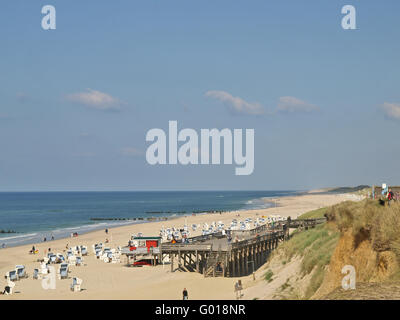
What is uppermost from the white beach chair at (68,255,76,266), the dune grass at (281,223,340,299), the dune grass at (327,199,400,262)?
the dune grass at (327,199,400,262)

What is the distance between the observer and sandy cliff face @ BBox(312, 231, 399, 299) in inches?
539

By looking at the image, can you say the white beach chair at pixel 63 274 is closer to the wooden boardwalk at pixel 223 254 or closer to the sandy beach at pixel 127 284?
the sandy beach at pixel 127 284

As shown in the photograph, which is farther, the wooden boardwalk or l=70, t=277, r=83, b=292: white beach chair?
the wooden boardwalk

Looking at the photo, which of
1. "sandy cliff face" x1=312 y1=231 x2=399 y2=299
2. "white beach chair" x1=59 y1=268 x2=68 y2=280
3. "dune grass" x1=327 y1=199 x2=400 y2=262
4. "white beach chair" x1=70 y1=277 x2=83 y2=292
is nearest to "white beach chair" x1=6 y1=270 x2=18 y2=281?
"white beach chair" x1=59 y1=268 x2=68 y2=280

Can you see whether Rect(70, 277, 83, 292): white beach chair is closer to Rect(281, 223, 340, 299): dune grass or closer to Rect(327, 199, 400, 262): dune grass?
Rect(281, 223, 340, 299): dune grass

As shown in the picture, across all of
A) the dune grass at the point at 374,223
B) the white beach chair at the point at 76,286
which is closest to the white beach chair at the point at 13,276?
the white beach chair at the point at 76,286

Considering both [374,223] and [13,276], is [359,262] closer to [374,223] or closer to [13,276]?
[374,223]

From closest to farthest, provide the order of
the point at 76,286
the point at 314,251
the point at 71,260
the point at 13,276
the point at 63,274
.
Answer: the point at 314,251, the point at 76,286, the point at 63,274, the point at 13,276, the point at 71,260

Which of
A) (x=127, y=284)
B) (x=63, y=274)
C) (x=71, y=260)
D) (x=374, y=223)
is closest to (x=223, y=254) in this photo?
(x=127, y=284)

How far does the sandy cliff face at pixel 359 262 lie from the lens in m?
13.7

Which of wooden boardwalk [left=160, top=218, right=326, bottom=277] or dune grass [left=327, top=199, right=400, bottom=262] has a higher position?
dune grass [left=327, top=199, right=400, bottom=262]

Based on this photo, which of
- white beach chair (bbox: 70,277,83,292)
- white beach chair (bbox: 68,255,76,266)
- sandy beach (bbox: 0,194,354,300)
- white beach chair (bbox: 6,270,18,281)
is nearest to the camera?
sandy beach (bbox: 0,194,354,300)

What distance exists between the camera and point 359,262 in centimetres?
1577
